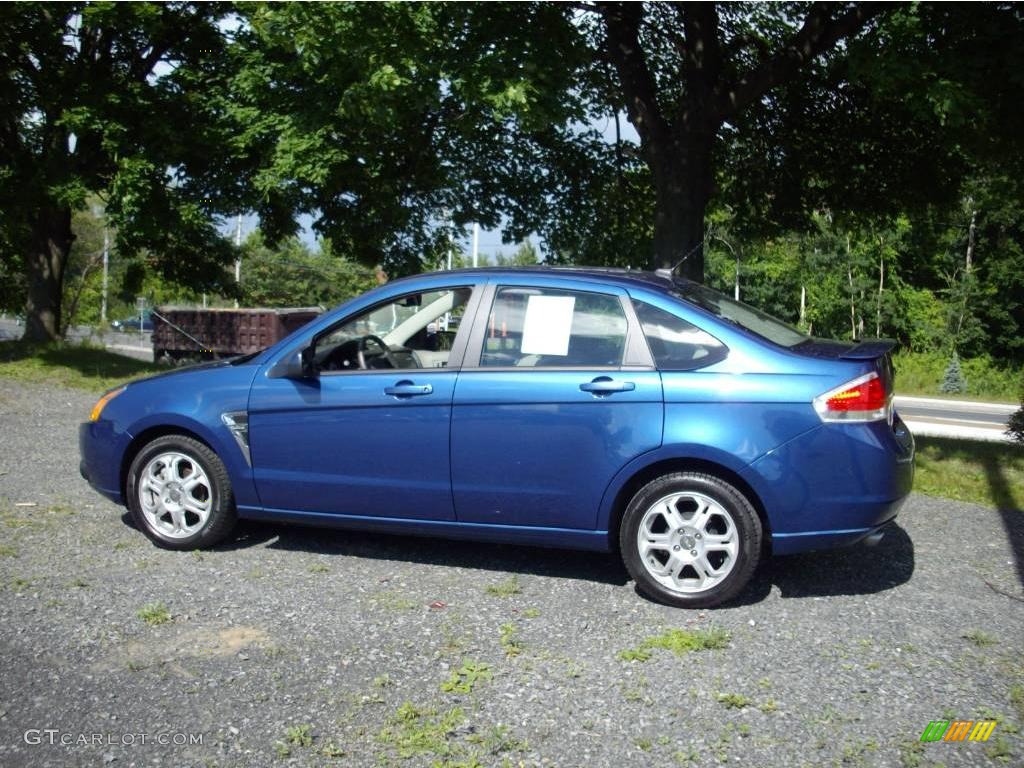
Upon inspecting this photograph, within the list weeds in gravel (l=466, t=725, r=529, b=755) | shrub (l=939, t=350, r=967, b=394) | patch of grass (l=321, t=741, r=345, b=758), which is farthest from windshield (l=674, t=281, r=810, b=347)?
shrub (l=939, t=350, r=967, b=394)

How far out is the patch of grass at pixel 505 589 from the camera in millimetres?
5336

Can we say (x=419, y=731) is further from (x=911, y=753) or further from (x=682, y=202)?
(x=682, y=202)

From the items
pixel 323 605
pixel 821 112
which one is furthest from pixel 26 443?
pixel 821 112

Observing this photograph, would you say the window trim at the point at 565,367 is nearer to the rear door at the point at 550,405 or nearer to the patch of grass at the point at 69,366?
the rear door at the point at 550,405

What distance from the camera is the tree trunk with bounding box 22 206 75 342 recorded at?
21484mm

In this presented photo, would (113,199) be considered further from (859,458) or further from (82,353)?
(859,458)

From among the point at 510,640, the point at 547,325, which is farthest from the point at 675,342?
the point at 510,640

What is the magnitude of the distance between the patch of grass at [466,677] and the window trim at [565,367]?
64.9 inches

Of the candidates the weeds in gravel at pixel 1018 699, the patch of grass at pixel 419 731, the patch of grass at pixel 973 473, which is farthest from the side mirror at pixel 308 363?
the patch of grass at pixel 973 473

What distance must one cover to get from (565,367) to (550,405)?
224mm

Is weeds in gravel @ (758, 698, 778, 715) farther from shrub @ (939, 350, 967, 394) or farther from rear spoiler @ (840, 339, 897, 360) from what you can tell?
shrub @ (939, 350, 967, 394)

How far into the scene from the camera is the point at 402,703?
156 inches

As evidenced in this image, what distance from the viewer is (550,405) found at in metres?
5.24

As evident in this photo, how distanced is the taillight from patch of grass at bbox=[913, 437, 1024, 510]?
3.16 m
